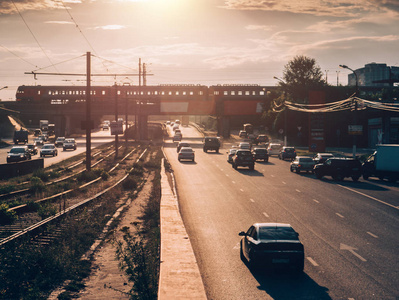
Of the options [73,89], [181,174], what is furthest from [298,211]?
[73,89]

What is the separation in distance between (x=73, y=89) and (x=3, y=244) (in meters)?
97.8

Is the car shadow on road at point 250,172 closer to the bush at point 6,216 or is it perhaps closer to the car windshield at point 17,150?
the car windshield at point 17,150

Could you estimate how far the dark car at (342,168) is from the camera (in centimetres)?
3972

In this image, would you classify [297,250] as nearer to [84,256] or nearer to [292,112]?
[84,256]

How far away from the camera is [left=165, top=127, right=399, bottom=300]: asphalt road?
40.5 ft

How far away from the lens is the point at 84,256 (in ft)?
51.1

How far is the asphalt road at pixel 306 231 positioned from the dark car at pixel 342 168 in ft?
2.16

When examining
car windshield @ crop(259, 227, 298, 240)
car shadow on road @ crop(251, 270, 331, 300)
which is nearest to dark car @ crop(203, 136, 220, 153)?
car windshield @ crop(259, 227, 298, 240)

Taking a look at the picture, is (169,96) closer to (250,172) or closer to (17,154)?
(17,154)

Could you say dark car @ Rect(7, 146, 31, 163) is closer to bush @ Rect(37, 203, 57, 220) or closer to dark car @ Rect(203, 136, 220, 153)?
dark car @ Rect(203, 136, 220, 153)

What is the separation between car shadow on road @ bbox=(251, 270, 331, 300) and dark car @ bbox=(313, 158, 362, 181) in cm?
2736

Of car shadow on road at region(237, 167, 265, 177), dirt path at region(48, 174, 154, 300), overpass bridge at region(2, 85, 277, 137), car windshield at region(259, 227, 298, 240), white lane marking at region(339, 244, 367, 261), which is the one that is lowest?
car shadow on road at region(237, 167, 265, 177)

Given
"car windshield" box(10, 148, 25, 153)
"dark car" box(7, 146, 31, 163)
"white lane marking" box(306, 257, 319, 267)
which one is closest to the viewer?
"white lane marking" box(306, 257, 319, 267)

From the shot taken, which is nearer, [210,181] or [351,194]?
[351,194]
